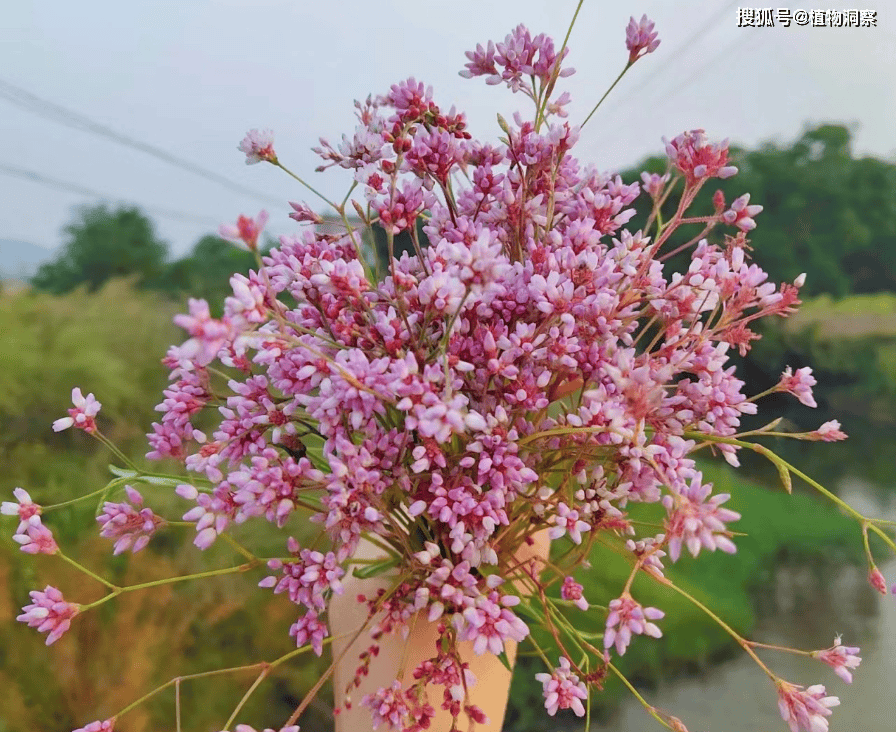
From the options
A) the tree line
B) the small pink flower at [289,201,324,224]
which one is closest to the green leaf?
the small pink flower at [289,201,324,224]

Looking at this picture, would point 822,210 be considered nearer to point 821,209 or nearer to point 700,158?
point 821,209

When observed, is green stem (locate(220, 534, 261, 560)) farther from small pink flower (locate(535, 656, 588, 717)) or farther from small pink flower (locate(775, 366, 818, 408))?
small pink flower (locate(775, 366, 818, 408))

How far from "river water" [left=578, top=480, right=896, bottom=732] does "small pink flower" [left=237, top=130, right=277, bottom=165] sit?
152cm

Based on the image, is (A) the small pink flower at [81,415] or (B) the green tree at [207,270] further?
(B) the green tree at [207,270]

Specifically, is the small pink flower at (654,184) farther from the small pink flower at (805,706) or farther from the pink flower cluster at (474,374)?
the small pink flower at (805,706)

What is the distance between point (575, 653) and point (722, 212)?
784 millimetres

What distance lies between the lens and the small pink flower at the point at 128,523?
389 millimetres

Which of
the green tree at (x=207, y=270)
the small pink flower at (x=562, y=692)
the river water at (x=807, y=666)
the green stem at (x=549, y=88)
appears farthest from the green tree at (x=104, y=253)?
the river water at (x=807, y=666)

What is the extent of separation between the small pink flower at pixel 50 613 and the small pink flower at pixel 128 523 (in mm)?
40

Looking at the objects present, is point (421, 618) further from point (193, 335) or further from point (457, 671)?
point (193, 335)

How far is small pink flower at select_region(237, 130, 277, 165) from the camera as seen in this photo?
1.40ft

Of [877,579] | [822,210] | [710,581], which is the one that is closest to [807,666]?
[710,581]

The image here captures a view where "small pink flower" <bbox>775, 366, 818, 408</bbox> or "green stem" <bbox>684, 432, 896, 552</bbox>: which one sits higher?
"small pink flower" <bbox>775, 366, 818, 408</bbox>

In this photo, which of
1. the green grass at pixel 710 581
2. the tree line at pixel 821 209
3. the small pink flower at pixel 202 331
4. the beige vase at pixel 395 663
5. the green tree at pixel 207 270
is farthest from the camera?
the tree line at pixel 821 209
